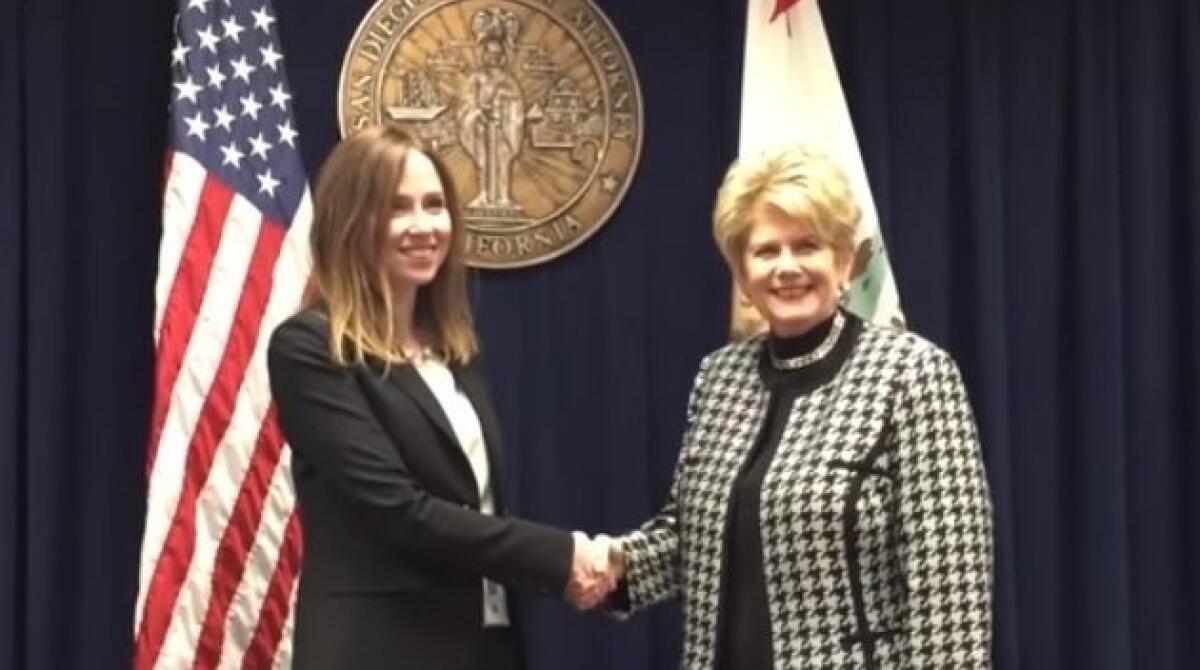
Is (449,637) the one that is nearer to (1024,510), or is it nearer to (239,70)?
(239,70)

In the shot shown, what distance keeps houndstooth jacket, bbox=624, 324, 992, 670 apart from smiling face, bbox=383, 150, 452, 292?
0.60m

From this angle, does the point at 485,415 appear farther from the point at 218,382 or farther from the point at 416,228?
the point at 218,382

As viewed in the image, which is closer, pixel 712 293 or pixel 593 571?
pixel 593 571

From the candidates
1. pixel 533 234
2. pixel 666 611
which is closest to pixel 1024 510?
pixel 666 611

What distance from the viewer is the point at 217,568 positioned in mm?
3119

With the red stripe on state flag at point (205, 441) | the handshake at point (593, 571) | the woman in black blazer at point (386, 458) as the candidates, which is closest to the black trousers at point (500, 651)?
the woman in black blazer at point (386, 458)

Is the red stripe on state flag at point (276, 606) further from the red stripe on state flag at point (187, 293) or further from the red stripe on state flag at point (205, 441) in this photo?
the red stripe on state flag at point (187, 293)

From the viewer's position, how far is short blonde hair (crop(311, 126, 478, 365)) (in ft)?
7.79

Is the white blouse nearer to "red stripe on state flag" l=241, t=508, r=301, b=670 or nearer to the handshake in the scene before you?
the handshake

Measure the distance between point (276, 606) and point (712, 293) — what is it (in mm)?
1232

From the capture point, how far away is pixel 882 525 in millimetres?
2244

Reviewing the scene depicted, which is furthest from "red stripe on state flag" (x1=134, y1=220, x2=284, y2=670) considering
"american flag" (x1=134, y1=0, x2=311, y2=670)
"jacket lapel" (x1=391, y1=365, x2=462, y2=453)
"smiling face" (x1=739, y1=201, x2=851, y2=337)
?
"smiling face" (x1=739, y1=201, x2=851, y2=337)

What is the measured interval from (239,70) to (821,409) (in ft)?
5.05

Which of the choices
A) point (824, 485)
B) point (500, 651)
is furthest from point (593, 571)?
point (824, 485)
